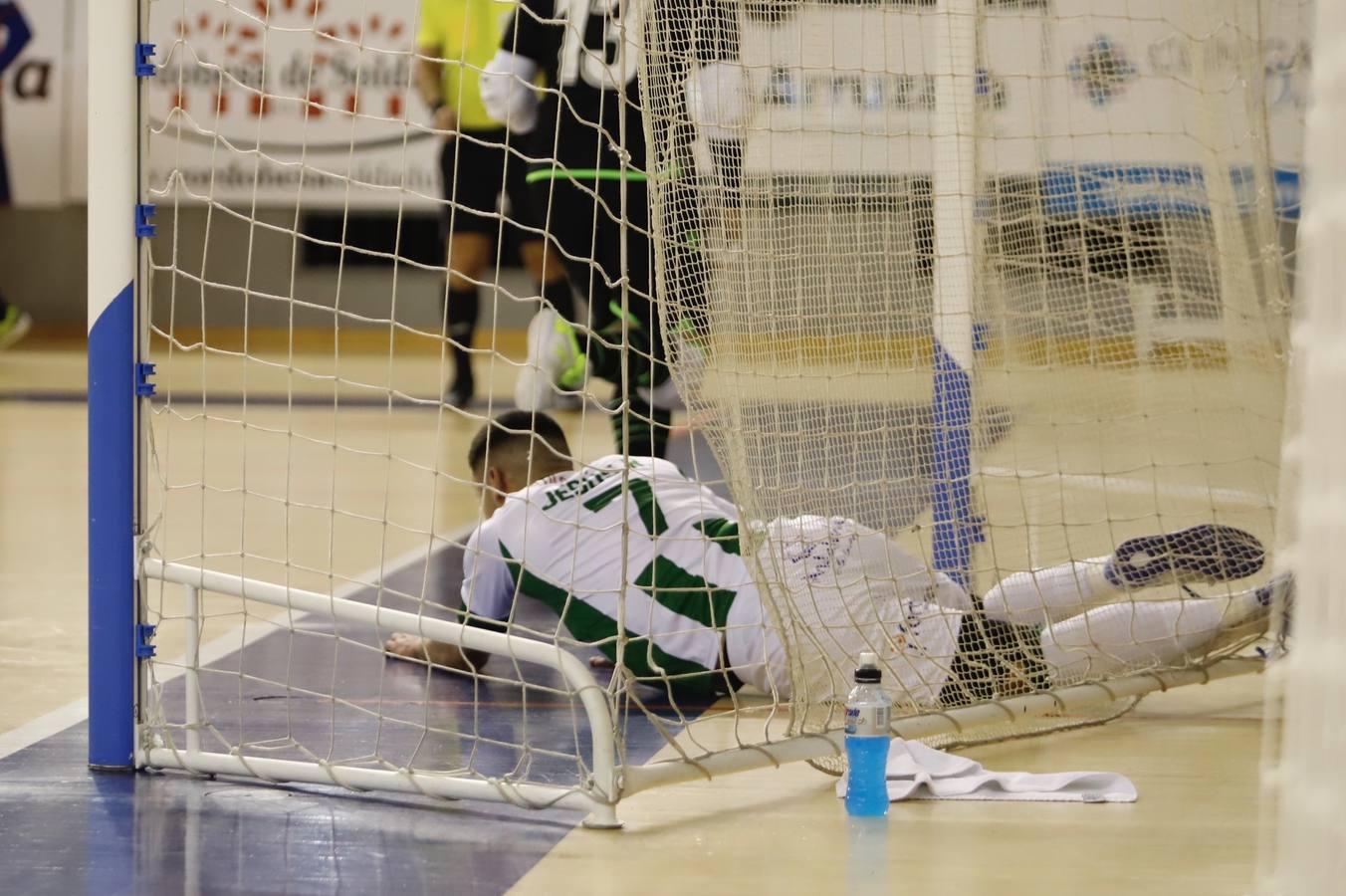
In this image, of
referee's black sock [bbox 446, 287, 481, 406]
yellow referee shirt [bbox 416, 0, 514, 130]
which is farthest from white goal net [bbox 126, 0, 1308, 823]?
referee's black sock [bbox 446, 287, 481, 406]

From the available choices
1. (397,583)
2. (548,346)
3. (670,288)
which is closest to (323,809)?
(670,288)

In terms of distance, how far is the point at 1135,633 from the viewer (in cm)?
314

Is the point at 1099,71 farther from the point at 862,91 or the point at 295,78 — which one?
the point at 295,78

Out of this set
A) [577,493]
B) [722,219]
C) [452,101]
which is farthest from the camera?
[452,101]

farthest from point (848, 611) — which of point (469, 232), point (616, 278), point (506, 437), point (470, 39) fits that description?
point (470, 39)

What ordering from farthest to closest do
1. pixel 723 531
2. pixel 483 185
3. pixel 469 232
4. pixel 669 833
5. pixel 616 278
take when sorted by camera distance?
pixel 469 232 → pixel 483 185 → pixel 616 278 → pixel 723 531 → pixel 669 833

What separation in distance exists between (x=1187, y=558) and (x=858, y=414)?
0.66 meters

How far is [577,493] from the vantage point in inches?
116

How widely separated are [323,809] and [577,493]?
70cm

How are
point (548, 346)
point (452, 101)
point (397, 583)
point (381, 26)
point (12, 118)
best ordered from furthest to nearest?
point (12, 118) → point (381, 26) → point (452, 101) → point (548, 346) → point (397, 583)

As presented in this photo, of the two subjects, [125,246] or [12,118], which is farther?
[12,118]

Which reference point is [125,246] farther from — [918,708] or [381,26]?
[381,26]

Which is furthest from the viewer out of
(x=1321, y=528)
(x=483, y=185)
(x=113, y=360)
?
(x=483, y=185)

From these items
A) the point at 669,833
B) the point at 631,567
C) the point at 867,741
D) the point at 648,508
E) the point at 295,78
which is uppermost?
the point at 295,78
